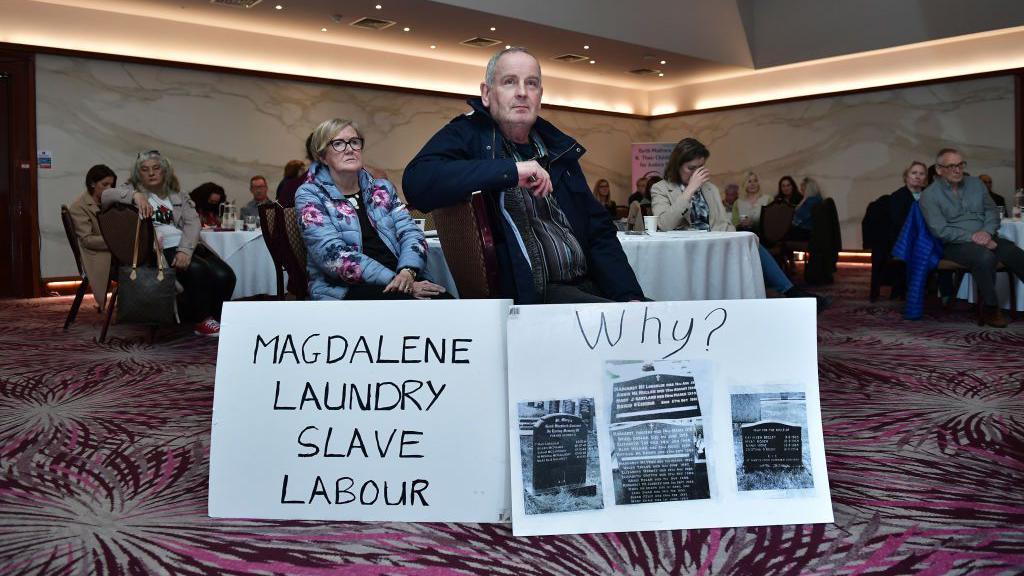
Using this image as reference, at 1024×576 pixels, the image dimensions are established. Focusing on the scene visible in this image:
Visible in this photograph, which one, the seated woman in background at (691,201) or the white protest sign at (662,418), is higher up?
the seated woman in background at (691,201)

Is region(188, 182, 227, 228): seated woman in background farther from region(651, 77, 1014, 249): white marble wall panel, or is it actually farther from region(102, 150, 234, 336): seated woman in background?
region(651, 77, 1014, 249): white marble wall panel

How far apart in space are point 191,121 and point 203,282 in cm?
504

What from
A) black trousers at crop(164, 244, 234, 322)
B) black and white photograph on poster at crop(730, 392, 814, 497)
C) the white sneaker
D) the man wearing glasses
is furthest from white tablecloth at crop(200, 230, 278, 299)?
the man wearing glasses

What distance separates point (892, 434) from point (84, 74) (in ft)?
28.5

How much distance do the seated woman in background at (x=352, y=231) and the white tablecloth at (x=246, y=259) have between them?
7.28 ft

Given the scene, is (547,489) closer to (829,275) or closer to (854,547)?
(854,547)

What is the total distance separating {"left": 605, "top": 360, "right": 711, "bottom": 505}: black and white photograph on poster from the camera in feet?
5.28

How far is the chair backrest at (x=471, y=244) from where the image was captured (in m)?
2.10

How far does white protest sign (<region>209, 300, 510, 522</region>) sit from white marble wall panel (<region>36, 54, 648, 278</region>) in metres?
7.94

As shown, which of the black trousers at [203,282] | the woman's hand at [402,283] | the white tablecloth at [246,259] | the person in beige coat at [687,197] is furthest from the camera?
the white tablecloth at [246,259]

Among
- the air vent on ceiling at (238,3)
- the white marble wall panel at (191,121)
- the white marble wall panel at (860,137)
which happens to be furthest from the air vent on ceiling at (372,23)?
the white marble wall panel at (860,137)

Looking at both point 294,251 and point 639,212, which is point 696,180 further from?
point 294,251

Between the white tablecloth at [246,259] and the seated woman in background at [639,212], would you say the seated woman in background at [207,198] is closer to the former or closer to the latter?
the white tablecloth at [246,259]

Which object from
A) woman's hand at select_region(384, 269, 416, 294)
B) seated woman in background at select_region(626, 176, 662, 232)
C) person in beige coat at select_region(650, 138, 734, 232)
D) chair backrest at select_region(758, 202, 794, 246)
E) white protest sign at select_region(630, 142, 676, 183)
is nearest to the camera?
woman's hand at select_region(384, 269, 416, 294)
